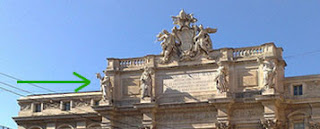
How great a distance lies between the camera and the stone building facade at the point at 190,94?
38656 mm

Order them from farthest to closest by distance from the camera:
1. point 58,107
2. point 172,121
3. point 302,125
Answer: point 58,107 < point 172,121 < point 302,125

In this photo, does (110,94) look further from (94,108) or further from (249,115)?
(249,115)

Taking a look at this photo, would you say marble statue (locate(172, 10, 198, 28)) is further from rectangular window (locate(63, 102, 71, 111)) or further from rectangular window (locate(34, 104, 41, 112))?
rectangular window (locate(34, 104, 41, 112))

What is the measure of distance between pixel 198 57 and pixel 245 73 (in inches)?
146

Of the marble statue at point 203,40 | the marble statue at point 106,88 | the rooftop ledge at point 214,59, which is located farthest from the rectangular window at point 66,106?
the marble statue at point 203,40

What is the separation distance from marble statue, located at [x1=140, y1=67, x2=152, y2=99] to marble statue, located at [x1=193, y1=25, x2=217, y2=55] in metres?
3.92

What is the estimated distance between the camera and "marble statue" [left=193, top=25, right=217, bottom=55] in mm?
41666

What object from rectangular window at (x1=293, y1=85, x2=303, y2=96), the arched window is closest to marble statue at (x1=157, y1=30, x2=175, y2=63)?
rectangular window at (x1=293, y1=85, x2=303, y2=96)

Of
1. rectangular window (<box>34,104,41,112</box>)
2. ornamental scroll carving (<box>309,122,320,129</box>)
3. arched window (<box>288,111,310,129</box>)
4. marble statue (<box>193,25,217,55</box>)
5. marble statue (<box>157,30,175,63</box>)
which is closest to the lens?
ornamental scroll carving (<box>309,122,320,129</box>)

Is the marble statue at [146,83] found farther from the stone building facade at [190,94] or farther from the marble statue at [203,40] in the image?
the marble statue at [203,40]

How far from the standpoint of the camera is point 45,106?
46094 millimetres

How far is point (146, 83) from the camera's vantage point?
137ft

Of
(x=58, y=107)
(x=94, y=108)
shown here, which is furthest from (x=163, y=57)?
(x=58, y=107)

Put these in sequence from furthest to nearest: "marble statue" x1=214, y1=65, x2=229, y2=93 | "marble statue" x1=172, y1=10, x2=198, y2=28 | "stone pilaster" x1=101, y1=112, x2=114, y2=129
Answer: "marble statue" x1=172, y1=10, x2=198, y2=28 < "stone pilaster" x1=101, y1=112, x2=114, y2=129 < "marble statue" x1=214, y1=65, x2=229, y2=93
